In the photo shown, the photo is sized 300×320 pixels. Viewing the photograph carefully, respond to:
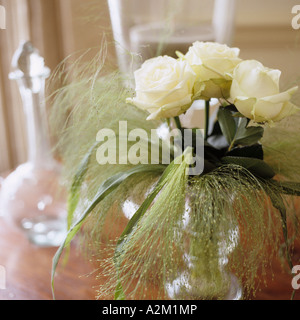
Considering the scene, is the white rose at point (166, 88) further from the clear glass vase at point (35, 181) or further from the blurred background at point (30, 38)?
the blurred background at point (30, 38)

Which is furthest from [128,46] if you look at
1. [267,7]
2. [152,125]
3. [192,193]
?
[267,7]

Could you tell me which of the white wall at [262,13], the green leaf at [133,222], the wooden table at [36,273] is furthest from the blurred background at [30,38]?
the green leaf at [133,222]

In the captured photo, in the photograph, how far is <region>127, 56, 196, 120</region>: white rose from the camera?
15.5 inches

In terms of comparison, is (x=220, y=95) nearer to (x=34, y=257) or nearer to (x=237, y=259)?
(x=237, y=259)

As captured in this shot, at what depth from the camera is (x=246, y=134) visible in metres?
0.43

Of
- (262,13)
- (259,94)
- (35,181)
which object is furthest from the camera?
(262,13)

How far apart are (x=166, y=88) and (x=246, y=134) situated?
0.32ft

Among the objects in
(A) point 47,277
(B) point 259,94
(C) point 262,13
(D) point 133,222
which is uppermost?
(C) point 262,13

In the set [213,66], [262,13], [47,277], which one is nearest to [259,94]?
[213,66]

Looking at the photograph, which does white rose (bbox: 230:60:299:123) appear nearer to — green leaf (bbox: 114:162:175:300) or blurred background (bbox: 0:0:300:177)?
green leaf (bbox: 114:162:175:300)

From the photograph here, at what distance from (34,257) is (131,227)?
24 centimetres

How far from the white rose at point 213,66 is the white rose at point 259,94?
0.02m

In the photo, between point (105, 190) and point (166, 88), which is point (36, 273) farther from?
point (166, 88)

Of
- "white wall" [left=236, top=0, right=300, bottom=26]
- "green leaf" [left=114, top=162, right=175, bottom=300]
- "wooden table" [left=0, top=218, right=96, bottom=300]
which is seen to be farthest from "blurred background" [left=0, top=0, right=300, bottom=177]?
"green leaf" [left=114, top=162, right=175, bottom=300]
